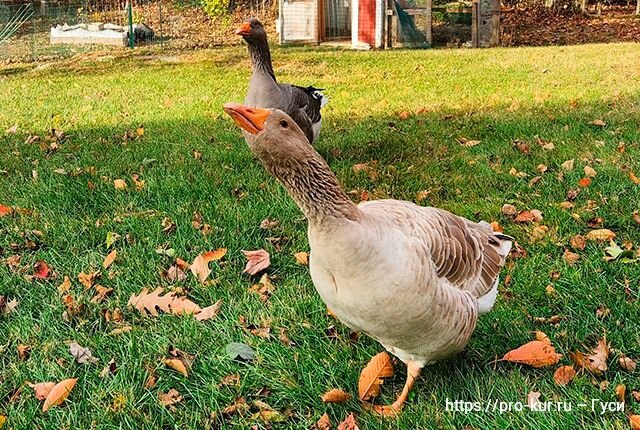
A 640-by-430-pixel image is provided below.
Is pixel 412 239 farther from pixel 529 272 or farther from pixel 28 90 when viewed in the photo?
pixel 28 90

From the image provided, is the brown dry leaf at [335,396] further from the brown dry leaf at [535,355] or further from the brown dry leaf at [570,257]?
the brown dry leaf at [570,257]

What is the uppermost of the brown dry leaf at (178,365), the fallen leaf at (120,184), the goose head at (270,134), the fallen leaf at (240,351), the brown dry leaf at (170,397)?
the goose head at (270,134)

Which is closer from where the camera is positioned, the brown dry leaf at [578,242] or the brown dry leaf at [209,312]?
the brown dry leaf at [209,312]

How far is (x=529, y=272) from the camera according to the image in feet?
11.3

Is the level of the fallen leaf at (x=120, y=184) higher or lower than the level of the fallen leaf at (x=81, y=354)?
higher

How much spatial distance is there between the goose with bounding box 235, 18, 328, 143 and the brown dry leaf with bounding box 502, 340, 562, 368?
3.19m

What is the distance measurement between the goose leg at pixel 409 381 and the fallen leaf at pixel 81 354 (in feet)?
4.35

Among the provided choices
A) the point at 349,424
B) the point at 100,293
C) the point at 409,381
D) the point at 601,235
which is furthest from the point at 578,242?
the point at 100,293

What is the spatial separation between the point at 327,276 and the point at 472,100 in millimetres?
6431

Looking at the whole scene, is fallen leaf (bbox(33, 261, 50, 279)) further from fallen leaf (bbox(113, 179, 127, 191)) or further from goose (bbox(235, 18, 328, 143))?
goose (bbox(235, 18, 328, 143))

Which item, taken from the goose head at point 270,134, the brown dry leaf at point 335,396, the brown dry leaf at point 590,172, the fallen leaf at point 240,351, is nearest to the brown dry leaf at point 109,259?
the fallen leaf at point 240,351

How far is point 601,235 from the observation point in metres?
3.79

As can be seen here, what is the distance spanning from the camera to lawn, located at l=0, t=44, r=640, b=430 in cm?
262

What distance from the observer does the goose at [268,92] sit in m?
5.53
